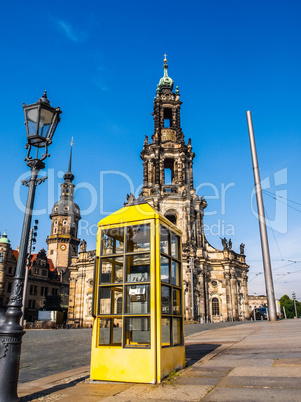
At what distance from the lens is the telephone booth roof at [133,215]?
5410mm

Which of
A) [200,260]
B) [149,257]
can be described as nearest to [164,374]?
[149,257]

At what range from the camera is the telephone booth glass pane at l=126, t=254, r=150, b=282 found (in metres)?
5.34

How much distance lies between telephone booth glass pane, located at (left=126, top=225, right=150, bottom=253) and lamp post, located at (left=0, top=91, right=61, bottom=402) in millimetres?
1645

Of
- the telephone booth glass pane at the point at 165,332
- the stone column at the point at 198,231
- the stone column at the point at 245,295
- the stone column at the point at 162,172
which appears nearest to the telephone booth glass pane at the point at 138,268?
the telephone booth glass pane at the point at 165,332

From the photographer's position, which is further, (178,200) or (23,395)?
(178,200)

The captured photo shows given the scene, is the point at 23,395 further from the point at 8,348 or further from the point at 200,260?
the point at 200,260

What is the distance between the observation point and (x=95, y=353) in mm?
5055

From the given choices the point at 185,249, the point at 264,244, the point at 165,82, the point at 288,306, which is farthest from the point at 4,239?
the point at 288,306

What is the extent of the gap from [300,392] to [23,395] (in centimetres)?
350

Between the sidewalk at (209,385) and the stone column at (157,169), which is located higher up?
the stone column at (157,169)

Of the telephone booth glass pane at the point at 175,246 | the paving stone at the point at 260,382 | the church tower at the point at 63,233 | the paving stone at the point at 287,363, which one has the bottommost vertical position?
the paving stone at the point at 260,382

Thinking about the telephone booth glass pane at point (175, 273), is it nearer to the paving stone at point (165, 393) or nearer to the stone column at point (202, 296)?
the paving stone at point (165, 393)

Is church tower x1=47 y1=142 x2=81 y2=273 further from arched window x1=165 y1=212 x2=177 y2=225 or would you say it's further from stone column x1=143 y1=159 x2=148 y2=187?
arched window x1=165 y1=212 x2=177 y2=225

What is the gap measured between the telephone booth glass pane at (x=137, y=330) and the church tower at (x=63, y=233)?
248 feet
